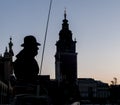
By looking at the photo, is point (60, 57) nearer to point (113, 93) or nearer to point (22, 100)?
point (113, 93)

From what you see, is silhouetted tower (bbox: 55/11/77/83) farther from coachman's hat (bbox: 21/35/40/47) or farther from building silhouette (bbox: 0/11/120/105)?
coachman's hat (bbox: 21/35/40/47)

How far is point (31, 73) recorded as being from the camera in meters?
12.2

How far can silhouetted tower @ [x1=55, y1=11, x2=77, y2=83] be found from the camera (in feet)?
370

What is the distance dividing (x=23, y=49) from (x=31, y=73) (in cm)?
61

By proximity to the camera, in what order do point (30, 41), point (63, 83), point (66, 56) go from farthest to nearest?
point (66, 56) < point (63, 83) < point (30, 41)

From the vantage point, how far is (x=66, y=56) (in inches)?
4808

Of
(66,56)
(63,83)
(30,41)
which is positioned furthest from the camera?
(66,56)

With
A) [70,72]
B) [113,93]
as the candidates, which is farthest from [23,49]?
[70,72]

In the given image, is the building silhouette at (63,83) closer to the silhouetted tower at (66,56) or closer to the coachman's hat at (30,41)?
the silhouetted tower at (66,56)

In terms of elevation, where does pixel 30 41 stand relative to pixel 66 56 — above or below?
below

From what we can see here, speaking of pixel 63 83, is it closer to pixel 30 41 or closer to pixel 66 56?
pixel 30 41

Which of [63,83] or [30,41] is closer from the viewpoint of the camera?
[30,41]

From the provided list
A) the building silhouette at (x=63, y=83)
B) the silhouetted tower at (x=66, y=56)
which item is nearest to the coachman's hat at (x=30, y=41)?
the building silhouette at (x=63, y=83)

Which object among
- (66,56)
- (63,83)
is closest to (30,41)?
(63,83)
